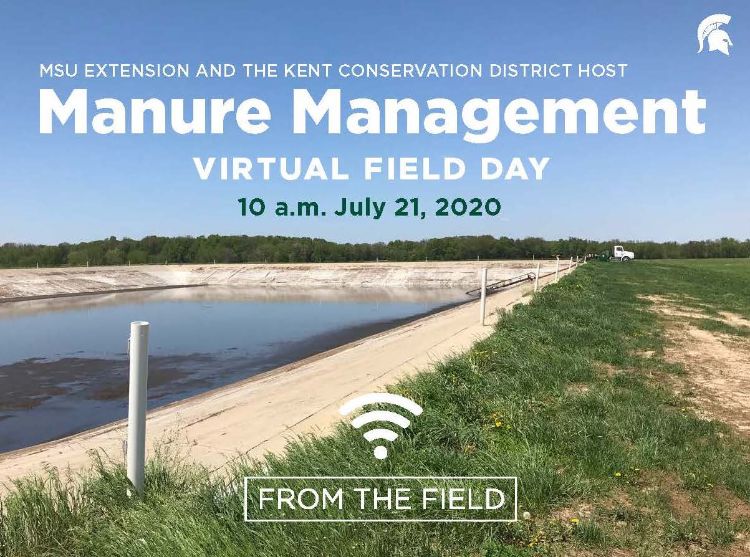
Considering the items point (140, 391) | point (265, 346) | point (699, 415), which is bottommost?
point (265, 346)

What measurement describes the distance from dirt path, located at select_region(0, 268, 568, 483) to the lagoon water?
178 cm

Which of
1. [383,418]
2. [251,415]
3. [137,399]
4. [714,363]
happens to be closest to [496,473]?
[383,418]

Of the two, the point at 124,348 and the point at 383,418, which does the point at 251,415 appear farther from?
the point at 124,348

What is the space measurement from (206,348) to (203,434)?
13.5 metres

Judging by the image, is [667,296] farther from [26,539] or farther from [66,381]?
[26,539]

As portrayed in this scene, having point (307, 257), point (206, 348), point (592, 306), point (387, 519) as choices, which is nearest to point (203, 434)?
point (387, 519)

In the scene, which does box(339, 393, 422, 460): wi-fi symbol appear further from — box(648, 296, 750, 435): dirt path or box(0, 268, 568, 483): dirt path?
box(648, 296, 750, 435): dirt path

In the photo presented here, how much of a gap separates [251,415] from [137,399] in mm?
4879

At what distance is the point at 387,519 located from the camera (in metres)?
3.99

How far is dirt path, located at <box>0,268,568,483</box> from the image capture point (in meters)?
7.22

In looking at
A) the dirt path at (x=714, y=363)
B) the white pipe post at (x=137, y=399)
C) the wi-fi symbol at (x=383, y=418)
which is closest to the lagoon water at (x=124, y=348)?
the white pipe post at (x=137, y=399)

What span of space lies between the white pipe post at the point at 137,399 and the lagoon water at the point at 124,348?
6596mm

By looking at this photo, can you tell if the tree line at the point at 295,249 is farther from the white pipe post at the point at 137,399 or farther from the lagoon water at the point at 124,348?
the white pipe post at the point at 137,399

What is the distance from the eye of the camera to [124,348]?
2062 centimetres
